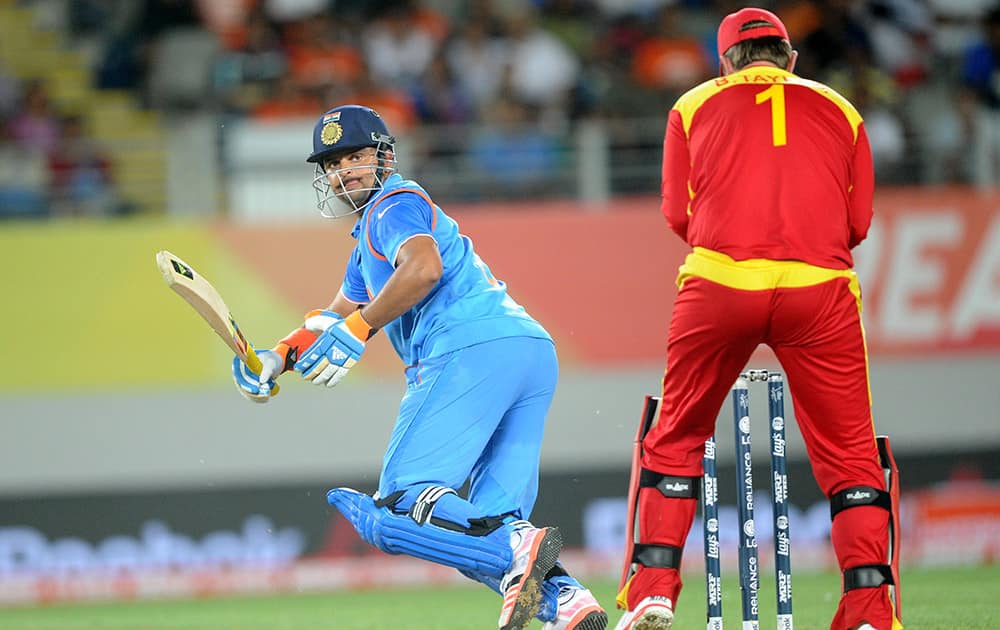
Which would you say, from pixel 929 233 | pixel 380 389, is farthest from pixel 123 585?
Answer: pixel 929 233

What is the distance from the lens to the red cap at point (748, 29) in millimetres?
5094

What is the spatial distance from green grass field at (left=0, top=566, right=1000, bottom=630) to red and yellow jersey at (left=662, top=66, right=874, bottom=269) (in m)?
1.94

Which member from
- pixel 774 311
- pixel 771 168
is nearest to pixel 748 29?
pixel 771 168

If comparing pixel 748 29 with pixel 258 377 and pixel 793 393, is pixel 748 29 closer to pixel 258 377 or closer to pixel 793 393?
pixel 793 393

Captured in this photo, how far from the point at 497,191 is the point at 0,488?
4451 millimetres

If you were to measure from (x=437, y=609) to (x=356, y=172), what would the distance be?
3.69 m

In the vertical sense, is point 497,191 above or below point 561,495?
above

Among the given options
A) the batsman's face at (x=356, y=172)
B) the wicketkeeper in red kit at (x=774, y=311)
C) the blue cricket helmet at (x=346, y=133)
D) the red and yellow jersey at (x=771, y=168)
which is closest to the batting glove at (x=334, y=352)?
the batsman's face at (x=356, y=172)

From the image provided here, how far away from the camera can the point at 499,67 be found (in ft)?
40.1

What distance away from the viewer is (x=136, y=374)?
11.4m

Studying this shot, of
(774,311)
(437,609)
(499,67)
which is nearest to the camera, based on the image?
(774,311)

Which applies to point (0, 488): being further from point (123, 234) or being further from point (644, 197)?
point (644, 197)

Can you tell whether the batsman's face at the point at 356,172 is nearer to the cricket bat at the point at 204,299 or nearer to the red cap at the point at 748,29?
the cricket bat at the point at 204,299

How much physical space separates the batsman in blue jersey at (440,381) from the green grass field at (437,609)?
1.35m
